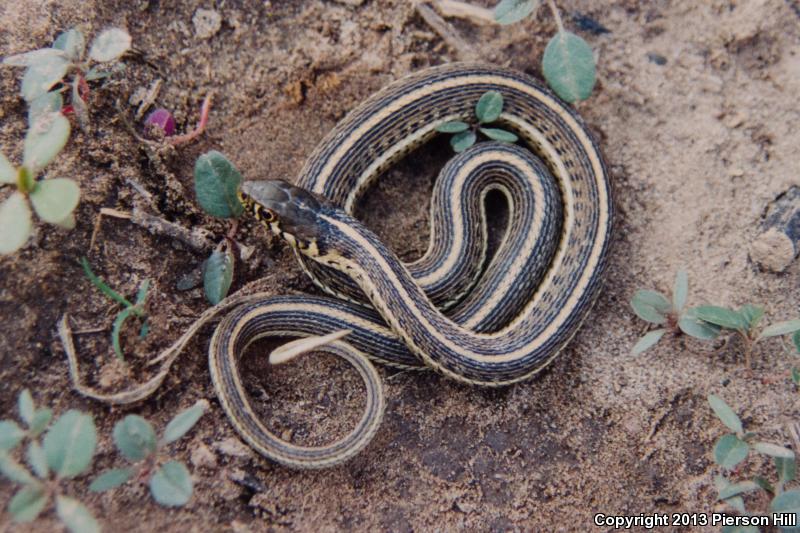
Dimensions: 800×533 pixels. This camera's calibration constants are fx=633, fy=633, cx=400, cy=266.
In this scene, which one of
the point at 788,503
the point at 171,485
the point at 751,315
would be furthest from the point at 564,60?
the point at 171,485

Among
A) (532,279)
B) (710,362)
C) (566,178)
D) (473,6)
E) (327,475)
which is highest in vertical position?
(473,6)

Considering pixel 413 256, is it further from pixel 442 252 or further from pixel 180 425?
pixel 180 425

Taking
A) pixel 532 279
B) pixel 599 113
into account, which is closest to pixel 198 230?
pixel 532 279

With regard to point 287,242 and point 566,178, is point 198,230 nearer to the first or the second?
point 287,242

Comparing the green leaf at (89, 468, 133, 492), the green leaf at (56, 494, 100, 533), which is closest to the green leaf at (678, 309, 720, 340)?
the green leaf at (89, 468, 133, 492)

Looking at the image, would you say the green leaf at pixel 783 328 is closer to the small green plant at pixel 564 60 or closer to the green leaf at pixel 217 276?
the small green plant at pixel 564 60

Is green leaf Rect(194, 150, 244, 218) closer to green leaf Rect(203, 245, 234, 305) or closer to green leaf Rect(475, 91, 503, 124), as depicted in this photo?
green leaf Rect(203, 245, 234, 305)
